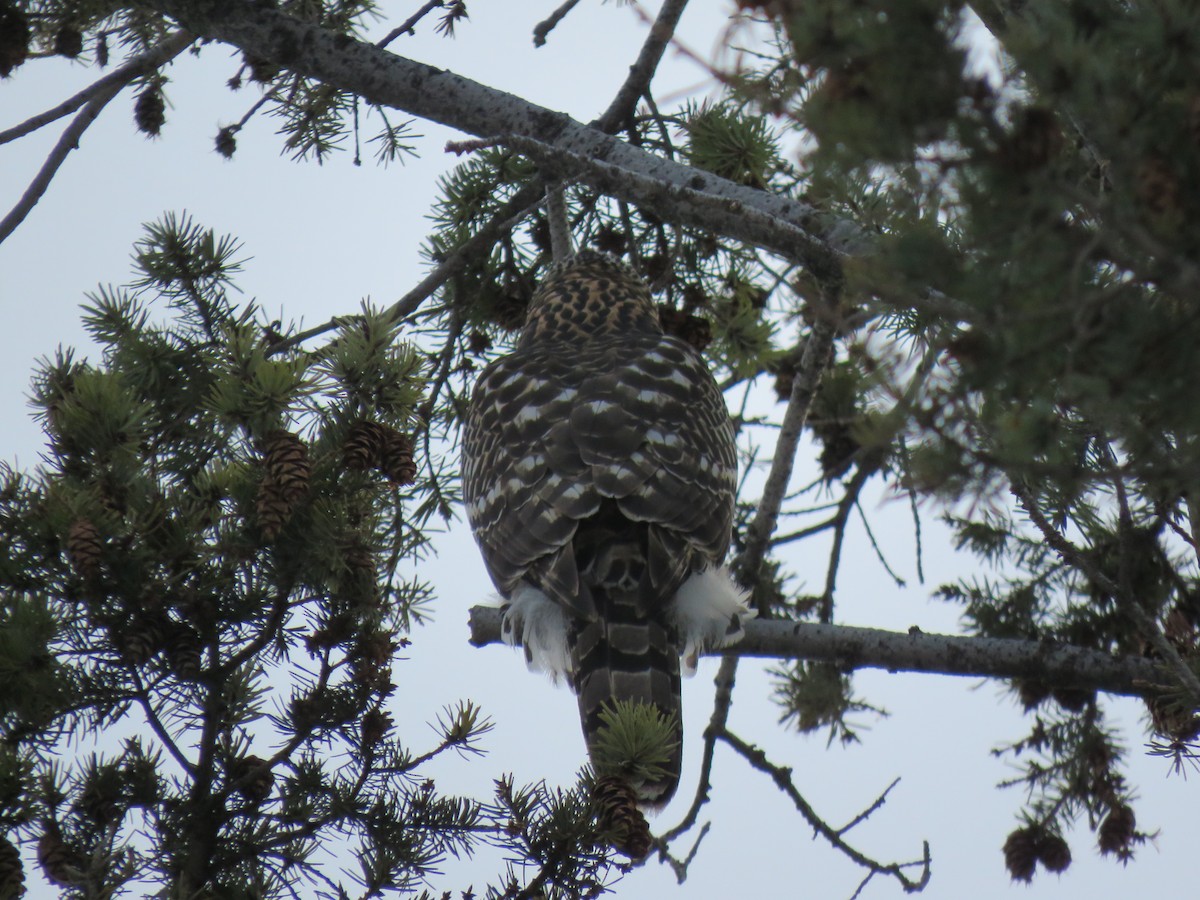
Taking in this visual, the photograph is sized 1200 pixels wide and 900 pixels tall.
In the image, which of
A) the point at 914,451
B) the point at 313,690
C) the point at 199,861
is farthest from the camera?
the point at 313,690

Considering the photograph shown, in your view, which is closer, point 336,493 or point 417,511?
point 336,493

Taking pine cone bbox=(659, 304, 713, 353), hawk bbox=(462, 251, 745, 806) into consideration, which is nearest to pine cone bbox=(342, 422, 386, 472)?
hawk bbox=(462, 251, 745, 806)

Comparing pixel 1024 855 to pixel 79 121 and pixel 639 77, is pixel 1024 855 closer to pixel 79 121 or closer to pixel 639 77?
pixel 639 77

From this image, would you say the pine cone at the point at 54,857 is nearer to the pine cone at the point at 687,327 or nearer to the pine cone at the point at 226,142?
the pine cone at the point at 226,142

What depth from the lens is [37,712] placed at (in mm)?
2705

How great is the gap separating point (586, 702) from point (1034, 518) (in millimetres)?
1524

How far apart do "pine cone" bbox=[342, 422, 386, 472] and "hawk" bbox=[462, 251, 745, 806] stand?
1.12 meters


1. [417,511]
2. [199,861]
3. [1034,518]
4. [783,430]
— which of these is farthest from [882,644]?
[199,861]

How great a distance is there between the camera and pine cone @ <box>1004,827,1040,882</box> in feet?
15.4

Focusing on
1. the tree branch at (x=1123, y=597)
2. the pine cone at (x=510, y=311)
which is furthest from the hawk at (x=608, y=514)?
the tree branch at (x=1123, y=597)

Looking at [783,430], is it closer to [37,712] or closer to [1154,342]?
[37,712]

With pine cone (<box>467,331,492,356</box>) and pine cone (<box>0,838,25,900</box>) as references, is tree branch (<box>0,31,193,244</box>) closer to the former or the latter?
pine cone (<box>467,331,492,356</box>)

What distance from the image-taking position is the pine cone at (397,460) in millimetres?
2896

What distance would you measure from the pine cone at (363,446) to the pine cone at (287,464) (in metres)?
0.10
